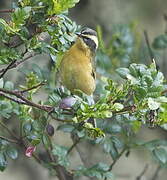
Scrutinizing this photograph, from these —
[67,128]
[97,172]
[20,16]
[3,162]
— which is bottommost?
[97,172]

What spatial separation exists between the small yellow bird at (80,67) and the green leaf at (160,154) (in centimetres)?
41

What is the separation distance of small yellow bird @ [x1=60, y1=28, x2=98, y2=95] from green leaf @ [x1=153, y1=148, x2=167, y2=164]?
1.35 feet

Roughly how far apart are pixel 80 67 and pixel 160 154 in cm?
53

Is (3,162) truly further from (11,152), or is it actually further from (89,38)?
(89,38)

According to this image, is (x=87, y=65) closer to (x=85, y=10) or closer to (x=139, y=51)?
(x=139, y=51)

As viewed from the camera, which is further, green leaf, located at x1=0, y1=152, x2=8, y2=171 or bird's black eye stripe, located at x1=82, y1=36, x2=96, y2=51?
bird's black eye stripe, located at x1=82, y1=36, x2=96, y2=51

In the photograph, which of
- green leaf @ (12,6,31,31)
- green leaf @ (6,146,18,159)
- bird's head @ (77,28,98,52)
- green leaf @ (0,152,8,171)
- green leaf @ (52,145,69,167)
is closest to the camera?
green leaf @ (12,6,31,31)

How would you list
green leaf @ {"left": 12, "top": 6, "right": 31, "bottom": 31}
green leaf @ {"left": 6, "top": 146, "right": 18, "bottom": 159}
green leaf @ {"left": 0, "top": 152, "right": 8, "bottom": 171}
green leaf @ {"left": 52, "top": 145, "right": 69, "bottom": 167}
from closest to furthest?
green leaf @ {"left": 12, "top": 6, "right": 31, "bottom": 31}, green leaf @ {"left": 0, "top": 152, "right": 8, "bottom": 171}, green leaf @ {"left": 6, "top": 146, "right": 18, "bottom": 159}, green leaf @ {"left": 52, "top": 145, "right": 69, "bottom": 167}

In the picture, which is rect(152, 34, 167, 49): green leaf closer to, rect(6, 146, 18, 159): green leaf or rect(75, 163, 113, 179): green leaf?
rect(75, 163, 113, 179): green leaf

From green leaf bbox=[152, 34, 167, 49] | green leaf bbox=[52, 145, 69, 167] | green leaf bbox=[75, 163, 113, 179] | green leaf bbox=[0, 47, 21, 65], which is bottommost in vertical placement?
green leaf bbox=[75, 163, 113, 179]

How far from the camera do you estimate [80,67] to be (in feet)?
7.72

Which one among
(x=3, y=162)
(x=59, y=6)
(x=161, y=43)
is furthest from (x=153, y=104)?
(x=161, y=43)

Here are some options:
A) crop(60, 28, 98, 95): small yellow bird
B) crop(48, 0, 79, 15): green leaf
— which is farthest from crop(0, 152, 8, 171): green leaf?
crop(48, 0, 79, 15): green leaf

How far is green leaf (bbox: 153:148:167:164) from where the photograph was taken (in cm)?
235
